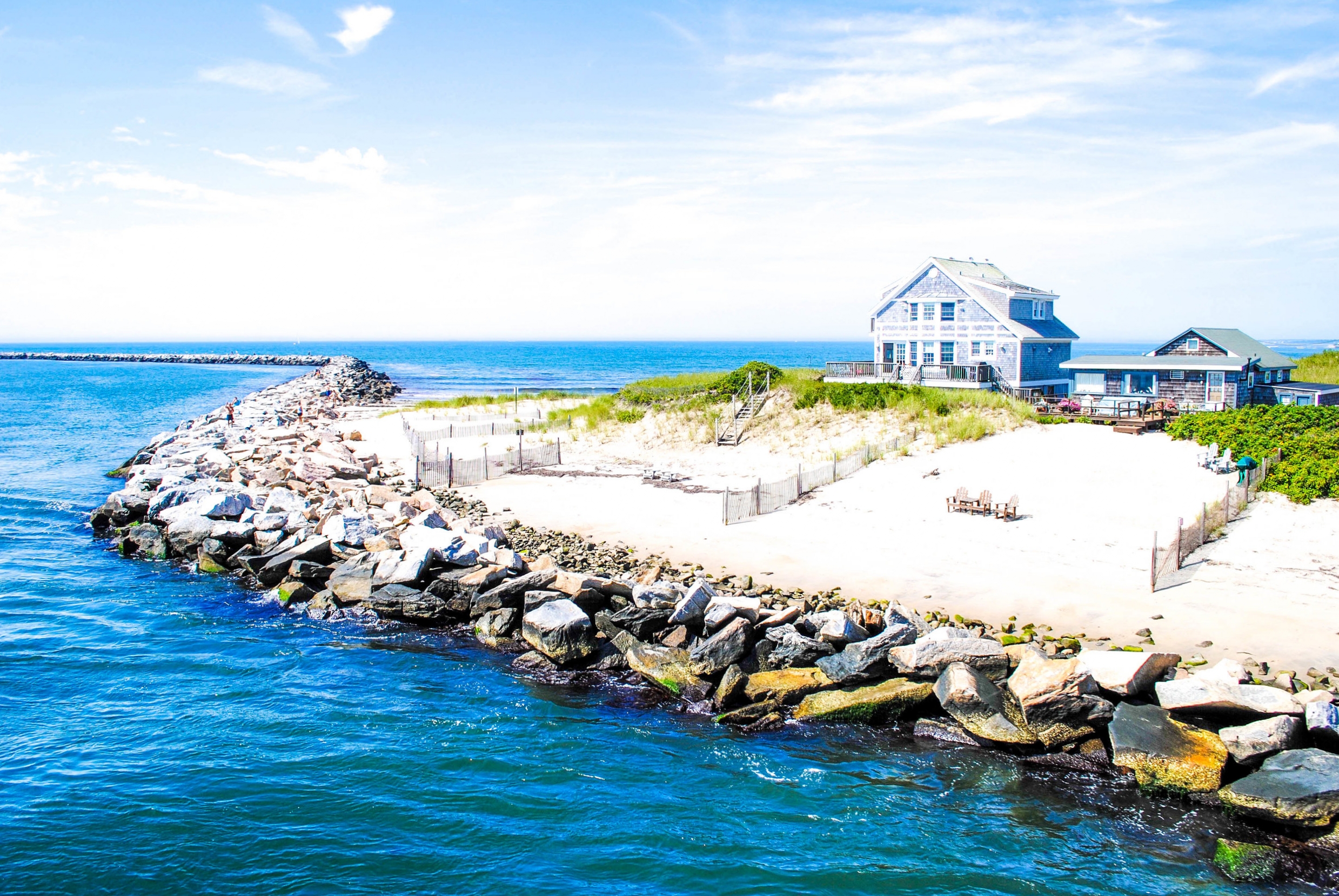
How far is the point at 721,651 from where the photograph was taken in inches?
568

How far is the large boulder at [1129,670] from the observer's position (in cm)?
1227

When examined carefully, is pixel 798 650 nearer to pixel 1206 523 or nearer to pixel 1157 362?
pixel 1206 523

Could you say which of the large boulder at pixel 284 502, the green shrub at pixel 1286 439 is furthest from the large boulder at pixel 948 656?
the large boulder at pixel 284 502

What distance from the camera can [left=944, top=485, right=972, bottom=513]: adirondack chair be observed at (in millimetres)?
22766

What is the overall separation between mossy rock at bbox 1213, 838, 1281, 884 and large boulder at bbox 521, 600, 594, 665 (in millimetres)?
9900

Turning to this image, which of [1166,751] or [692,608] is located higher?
Result: [692,608]

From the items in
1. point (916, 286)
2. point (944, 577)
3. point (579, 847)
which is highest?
point (916, 286)

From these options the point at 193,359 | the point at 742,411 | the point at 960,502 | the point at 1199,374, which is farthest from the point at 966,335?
the point at 193,359

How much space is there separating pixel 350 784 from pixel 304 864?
171cm

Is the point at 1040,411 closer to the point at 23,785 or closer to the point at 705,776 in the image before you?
the point at 705,776

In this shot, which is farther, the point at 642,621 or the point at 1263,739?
the point at 642,621

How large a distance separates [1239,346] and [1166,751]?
115 ft

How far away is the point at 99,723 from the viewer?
527 inches

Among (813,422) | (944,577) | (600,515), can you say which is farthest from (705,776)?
(813,422)
